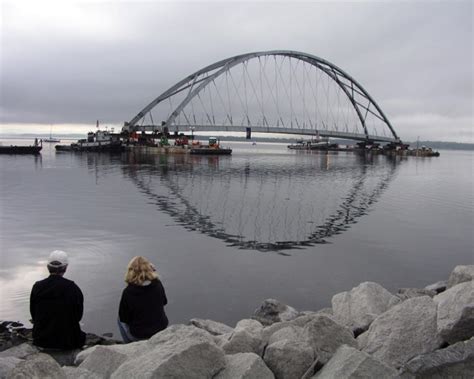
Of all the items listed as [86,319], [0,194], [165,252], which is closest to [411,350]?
[86,319]

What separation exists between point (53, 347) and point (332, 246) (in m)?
11.9

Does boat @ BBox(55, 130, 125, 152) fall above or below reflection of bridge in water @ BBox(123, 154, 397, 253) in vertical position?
above

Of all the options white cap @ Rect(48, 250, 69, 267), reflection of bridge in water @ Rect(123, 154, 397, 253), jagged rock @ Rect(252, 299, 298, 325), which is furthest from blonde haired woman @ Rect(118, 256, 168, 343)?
reflection of bridge in water @ Rect(123, 154, 397, 253)

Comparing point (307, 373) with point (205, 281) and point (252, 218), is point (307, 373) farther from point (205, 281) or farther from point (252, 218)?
point (252, 218)

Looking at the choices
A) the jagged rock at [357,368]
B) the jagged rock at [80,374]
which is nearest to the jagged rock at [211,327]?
the jagged rock at [80,374]

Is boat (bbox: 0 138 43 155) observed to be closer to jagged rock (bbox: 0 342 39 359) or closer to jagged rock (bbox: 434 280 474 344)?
jagged rock (bbox: 0 342 39 359)

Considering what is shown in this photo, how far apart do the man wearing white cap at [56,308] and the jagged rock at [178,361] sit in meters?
2.07

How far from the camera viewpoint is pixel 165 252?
15125mm

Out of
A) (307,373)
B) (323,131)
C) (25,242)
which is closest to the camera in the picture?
(307,373)

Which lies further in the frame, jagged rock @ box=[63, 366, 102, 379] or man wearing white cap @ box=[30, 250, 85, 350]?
man wearing white cap @ box=[30, 250, 85, 350]

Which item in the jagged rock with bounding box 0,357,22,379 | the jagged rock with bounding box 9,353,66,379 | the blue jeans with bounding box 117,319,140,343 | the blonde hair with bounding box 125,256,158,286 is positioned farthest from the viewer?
the blue jeans with bounding box 117,319,140,343

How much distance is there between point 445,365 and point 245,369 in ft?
6.80

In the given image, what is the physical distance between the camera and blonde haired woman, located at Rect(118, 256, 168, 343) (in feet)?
22.6

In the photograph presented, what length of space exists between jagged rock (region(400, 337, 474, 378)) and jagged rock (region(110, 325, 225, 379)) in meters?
2.04
